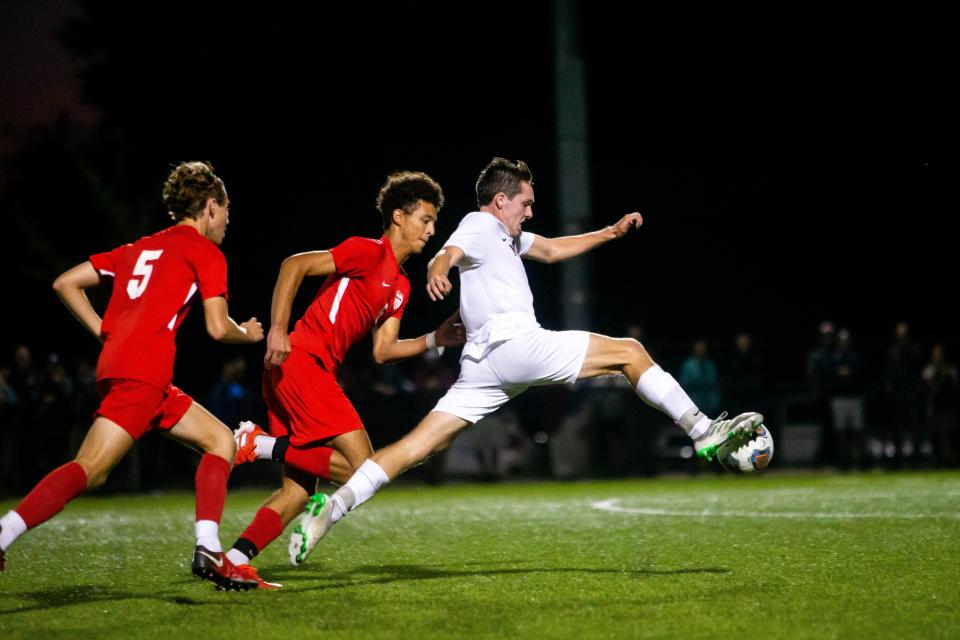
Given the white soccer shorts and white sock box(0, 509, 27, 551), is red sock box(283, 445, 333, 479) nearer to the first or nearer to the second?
the white soccer shorts

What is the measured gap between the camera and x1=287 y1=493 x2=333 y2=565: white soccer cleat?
5914 mm

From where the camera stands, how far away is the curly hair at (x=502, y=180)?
694 centimetres

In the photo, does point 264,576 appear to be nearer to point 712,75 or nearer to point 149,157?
point 149,157

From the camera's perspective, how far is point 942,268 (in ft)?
91.0

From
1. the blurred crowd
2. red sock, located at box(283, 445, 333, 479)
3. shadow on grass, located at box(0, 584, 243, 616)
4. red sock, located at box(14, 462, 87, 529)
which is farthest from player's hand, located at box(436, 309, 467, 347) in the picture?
the blurred crowd

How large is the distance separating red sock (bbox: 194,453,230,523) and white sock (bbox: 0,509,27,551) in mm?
801

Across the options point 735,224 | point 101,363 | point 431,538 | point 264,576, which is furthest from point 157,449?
point 735,224

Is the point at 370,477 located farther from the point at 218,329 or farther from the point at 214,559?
the point at 218,329

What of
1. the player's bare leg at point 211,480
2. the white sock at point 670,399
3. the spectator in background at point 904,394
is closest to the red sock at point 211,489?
the player's bare leg at point 211,480

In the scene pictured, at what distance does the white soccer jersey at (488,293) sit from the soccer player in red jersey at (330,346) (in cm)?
27

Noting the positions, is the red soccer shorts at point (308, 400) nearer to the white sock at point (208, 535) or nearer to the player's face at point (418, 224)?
the white sock at point (208, 535)

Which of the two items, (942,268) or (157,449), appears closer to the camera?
(157,449)

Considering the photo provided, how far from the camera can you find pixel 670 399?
6.50 m

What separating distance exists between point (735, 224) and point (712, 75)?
345cm
